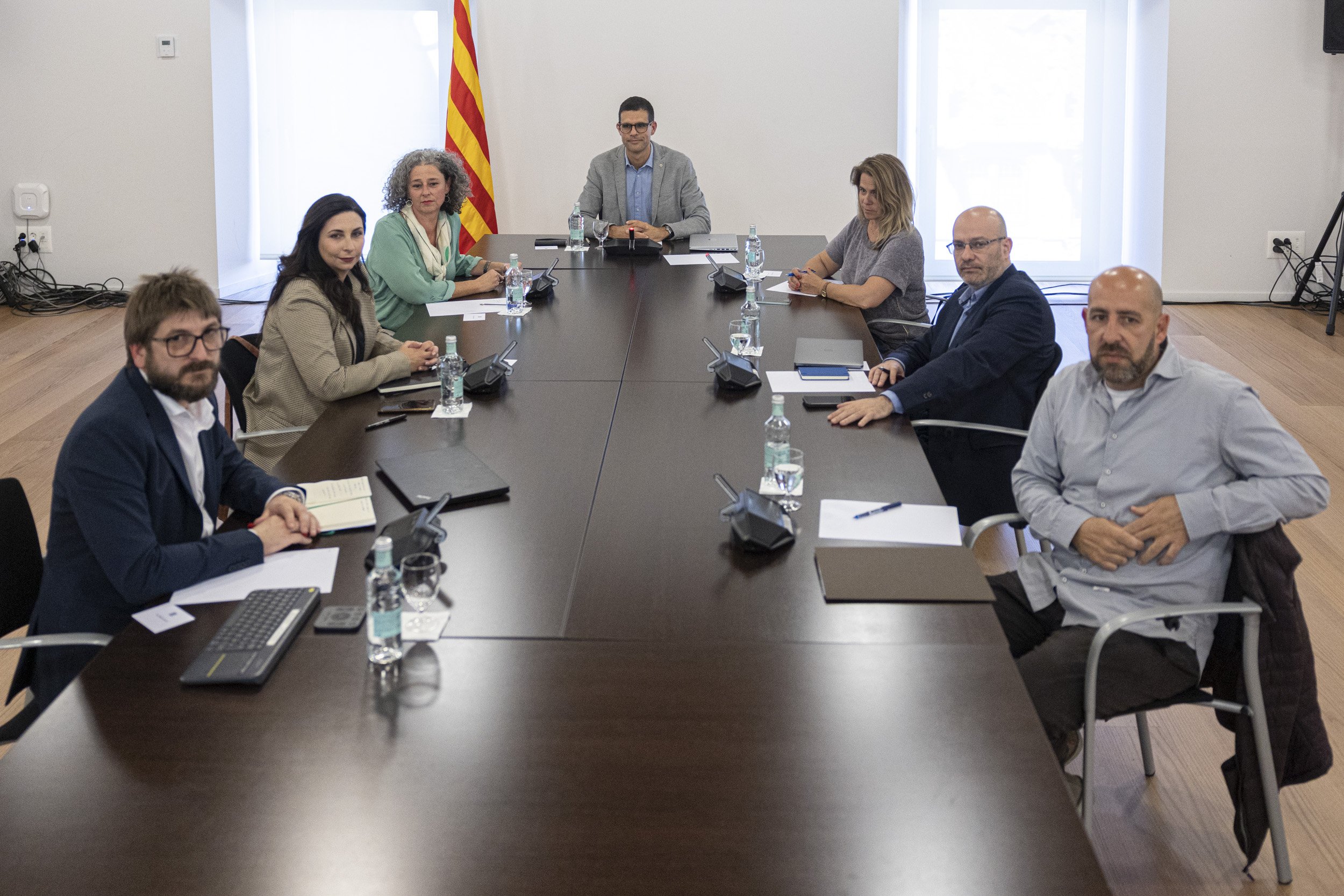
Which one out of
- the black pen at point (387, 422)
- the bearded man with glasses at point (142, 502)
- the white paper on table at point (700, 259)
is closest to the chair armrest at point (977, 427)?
the black pen at point (387, 422)

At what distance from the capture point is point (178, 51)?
25.0 feet

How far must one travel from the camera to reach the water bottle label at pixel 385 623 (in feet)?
5.92

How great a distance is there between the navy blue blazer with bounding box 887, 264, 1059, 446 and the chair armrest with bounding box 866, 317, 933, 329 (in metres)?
0.94

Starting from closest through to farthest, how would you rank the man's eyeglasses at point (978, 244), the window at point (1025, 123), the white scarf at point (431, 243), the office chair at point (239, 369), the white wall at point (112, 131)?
the man's eyeglasses at point (978, 244) < the office chair at point (239, 369) < the white scarf at point (431, 243) < the white wall at point (112, 131) < the window at point (1025, 123)

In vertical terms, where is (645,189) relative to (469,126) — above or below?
below

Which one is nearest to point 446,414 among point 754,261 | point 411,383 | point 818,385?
point 411,383

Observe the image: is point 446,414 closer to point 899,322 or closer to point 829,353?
point 829,353

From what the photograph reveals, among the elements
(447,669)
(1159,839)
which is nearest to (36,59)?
(447,669)

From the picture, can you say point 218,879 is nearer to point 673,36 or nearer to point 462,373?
point 462,373

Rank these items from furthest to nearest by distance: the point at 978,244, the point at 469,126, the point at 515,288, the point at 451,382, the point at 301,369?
the point at 469,126 < the point at 515,288 < the point at 978,244 < the point at 301,369 < the point at 451,382

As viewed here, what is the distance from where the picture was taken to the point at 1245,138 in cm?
747

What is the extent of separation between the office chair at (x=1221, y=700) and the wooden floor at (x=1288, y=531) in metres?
0.21

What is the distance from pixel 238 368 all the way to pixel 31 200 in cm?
531

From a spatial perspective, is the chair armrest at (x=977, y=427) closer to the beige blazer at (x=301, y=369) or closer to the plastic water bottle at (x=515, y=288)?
the beige blazer at (x=301, y=369)
